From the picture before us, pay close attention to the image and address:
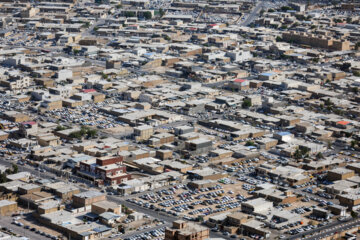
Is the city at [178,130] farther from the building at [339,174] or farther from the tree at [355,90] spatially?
the tree at [355,90]

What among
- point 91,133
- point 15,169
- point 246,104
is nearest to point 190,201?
point 15,169

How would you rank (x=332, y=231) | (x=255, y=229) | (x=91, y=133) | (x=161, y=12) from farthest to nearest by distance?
(x=161, y=12) → (x=91, y=133) → (x=332, y=231) → (x=255, y=229)

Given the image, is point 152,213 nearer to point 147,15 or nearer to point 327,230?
point 327,230

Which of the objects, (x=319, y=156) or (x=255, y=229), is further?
(x=319, y=156)

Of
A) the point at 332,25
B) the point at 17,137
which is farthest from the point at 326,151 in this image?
the point at 332,25

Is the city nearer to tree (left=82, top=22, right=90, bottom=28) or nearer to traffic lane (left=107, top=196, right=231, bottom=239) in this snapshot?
traffic lane (left=107, top=196, right=231, bottom=239)

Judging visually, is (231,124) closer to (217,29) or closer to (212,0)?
(217,29)

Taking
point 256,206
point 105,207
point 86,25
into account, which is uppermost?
point 86,25

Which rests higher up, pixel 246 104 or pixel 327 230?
pixel 246 104
